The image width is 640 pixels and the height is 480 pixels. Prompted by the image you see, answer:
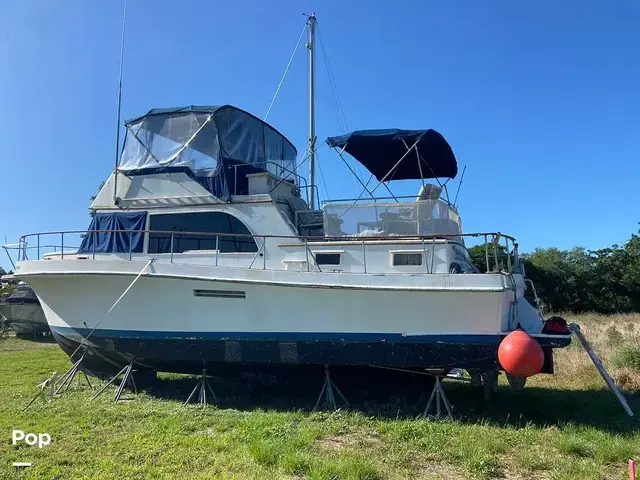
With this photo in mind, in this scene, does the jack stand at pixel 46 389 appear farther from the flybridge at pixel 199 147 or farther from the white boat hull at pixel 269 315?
the flybridge at pixel 199 147

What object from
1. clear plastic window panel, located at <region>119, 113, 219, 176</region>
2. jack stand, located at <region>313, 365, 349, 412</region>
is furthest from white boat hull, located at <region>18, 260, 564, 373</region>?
clear plastic window panel, located at <region>119, 113, 219, 176</region>

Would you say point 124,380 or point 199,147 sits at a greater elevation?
point 199,147

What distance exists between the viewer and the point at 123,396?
8.38m

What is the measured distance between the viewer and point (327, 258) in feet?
25.8

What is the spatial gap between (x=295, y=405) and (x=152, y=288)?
2.81 metres

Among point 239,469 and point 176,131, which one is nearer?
point 239,469

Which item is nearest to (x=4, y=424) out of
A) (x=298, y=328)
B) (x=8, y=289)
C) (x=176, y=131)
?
(x=298, y=328)

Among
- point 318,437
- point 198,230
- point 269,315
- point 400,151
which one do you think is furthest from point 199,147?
point 318,437

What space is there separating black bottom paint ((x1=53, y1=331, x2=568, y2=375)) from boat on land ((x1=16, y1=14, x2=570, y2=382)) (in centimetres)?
2

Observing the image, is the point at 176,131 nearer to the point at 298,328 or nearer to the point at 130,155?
the point at 130,155

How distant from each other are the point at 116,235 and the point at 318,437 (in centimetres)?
496

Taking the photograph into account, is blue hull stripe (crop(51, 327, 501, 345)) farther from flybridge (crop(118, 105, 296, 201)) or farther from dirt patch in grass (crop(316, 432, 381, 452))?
flybridge (crop(118, 105, 296, 201))

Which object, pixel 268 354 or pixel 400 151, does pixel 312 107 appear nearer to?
pixel 400 151

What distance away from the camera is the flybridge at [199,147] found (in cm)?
876
